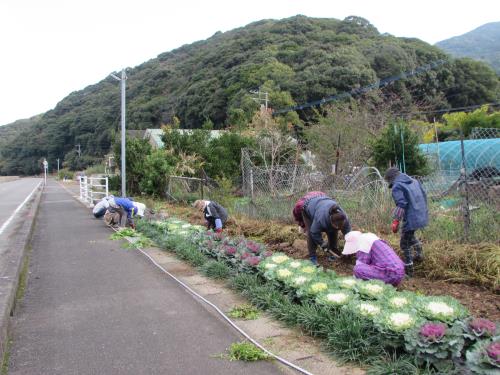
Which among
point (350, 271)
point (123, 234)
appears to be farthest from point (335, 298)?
point (123, 234)

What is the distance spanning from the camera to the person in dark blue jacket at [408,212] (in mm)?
5992

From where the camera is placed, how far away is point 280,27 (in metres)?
67.6

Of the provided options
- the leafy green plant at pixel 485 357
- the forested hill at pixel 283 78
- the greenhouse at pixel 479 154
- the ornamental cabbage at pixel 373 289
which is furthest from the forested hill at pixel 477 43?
the leafy green plant at pixel 485 357

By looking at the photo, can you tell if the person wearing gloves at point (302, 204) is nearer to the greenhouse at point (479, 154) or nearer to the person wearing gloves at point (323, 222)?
the person wearing gloves at point (323, 222)

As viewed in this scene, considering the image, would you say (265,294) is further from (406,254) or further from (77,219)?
(77,219)

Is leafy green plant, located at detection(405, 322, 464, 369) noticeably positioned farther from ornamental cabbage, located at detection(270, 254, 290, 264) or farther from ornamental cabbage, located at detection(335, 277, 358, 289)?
ornamental cabbage, located at detection(270, 254, 290, 264)

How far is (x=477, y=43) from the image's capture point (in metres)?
107

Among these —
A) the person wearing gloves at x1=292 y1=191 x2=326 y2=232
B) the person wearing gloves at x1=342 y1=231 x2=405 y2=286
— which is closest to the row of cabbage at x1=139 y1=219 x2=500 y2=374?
the person wearing gloves at x1=342 y1=231 x2=405 y2=286

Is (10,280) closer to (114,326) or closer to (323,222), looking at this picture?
(114,326)

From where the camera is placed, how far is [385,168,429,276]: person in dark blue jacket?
5992 millimetres

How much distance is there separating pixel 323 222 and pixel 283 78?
43165mm

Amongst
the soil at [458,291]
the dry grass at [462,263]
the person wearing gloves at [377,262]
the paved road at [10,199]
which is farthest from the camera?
the paved road at [10,199]

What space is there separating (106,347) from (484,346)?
3.22 metres

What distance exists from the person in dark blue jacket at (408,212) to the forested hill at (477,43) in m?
83.2
